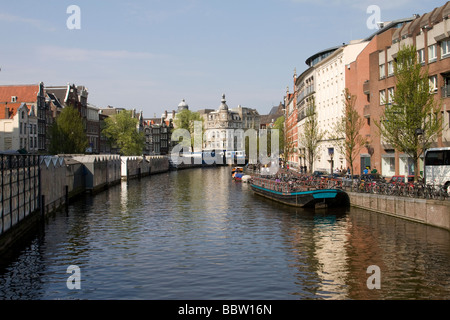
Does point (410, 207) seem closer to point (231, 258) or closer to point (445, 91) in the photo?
point (231, 258)

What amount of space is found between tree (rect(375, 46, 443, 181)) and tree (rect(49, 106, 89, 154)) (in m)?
70.7

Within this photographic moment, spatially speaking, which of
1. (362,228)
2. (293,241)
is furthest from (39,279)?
(362,228)

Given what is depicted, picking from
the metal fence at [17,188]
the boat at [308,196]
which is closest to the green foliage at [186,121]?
the boat at [308,196]

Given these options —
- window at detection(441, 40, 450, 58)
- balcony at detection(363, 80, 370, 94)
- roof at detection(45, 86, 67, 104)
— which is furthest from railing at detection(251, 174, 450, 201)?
roof at detection(45, 86, 67, 104)

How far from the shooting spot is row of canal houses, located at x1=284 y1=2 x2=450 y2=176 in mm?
48031

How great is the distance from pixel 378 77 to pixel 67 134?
202 feet

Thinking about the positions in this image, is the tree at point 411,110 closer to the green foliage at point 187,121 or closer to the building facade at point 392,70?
the building facade at point 392,70

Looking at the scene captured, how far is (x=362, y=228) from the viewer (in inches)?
1366

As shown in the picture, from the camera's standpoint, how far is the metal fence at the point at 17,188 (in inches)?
1053

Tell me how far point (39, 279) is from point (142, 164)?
313ft

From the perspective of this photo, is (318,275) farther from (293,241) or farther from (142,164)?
(142,164)

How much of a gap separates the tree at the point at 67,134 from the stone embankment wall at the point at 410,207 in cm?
6904

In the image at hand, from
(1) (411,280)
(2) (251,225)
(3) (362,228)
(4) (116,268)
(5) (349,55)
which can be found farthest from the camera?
(5) (349,55)

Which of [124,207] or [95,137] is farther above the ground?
[95,137]
